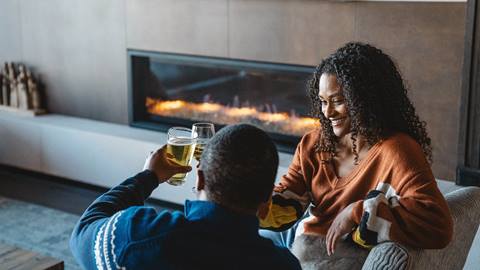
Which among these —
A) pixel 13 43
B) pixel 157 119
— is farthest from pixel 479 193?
pixel 13 43

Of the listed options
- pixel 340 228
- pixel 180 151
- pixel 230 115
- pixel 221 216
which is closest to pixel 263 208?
pixel 221 216

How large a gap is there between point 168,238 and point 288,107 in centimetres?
250

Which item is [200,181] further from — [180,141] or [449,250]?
[449,250]

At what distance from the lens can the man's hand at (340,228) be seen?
1783 millimetres

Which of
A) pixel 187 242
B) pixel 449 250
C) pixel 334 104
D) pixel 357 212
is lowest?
pixel 449 250

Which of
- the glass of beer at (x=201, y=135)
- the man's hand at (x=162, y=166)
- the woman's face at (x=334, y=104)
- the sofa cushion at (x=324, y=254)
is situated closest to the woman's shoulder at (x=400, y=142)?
the woman's face at (x=334, y=104)

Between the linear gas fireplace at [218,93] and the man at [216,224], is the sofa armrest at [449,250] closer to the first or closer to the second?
the man at [216,224]

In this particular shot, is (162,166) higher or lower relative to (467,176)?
higher

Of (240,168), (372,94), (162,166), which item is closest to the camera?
(240,168)

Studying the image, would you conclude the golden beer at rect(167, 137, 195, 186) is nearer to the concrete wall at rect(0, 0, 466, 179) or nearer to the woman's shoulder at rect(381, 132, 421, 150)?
the woman's shoulder at rect(381, 132, 421, 150)

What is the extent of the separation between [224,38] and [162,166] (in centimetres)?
225

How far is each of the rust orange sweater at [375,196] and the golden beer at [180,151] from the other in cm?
22

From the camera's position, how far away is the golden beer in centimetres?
162

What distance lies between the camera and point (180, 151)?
5.34 ft
